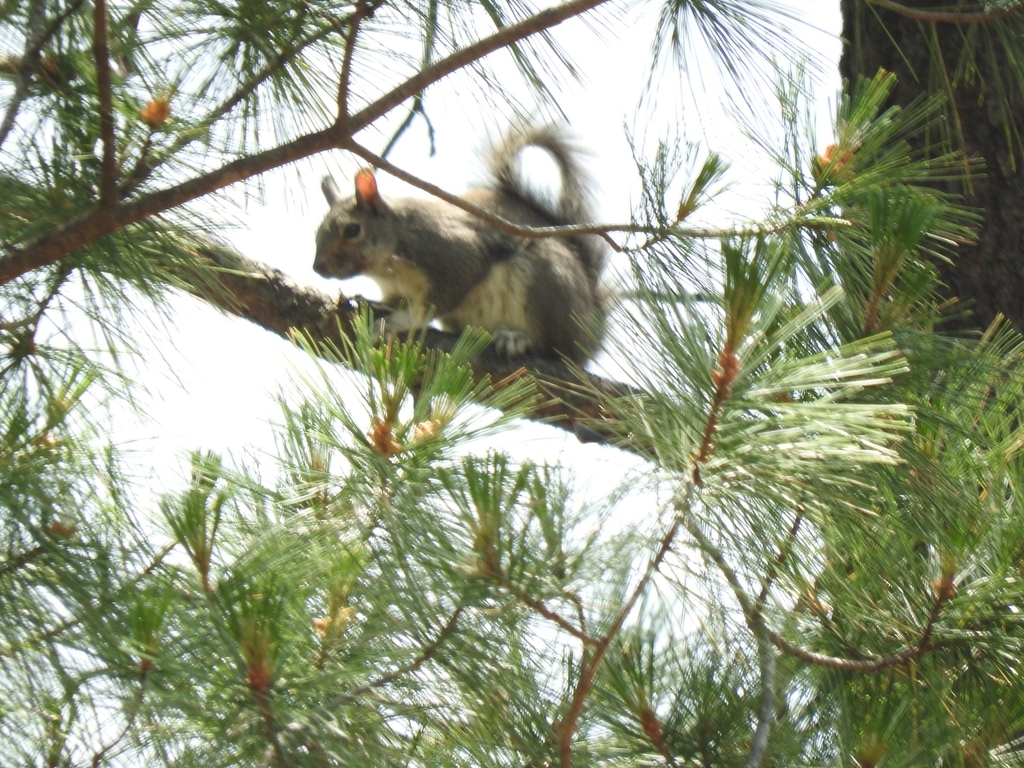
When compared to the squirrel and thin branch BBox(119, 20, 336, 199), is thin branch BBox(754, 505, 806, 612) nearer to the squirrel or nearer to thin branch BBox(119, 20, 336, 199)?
thin branch BBox(119, 20, 336, 199)

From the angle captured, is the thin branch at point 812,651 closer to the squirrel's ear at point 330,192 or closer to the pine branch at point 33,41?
the pine branch at point 33,41

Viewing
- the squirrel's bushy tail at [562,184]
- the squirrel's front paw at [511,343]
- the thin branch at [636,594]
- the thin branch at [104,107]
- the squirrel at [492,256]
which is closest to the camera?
the thin branch at [636,594]

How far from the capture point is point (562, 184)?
3902 millimetres

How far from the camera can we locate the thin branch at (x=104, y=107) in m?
1.45

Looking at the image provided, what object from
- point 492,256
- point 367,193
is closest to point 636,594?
point 492,256

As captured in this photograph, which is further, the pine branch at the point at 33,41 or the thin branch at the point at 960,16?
the thin branch at the point at 960,16

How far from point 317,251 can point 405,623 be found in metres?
2.58

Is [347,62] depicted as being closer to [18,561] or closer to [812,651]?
[18,561]

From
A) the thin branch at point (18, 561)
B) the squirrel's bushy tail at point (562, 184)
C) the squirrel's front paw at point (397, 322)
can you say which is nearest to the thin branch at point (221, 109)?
the thin branch at point (18, 561)

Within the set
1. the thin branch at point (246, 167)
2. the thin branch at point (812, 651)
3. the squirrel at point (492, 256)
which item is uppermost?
the squirrel at point (492, 256)

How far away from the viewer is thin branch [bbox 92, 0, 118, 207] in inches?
57.2

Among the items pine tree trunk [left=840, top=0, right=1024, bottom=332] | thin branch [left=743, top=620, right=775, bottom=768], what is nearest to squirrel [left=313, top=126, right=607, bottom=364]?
pine tree trunk [left=840, top=0, right=1024, bottom=332]

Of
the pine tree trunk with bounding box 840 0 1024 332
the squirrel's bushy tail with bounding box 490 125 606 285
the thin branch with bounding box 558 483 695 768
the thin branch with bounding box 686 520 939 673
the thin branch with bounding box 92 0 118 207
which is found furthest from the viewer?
the squirrel's bushy tail with bounding box 490 125 606 285

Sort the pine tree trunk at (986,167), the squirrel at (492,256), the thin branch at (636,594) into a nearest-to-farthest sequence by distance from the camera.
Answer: the thin branch at (636,594)
the pine tree trunk at (986,167)
the squirrel at (492,256)
